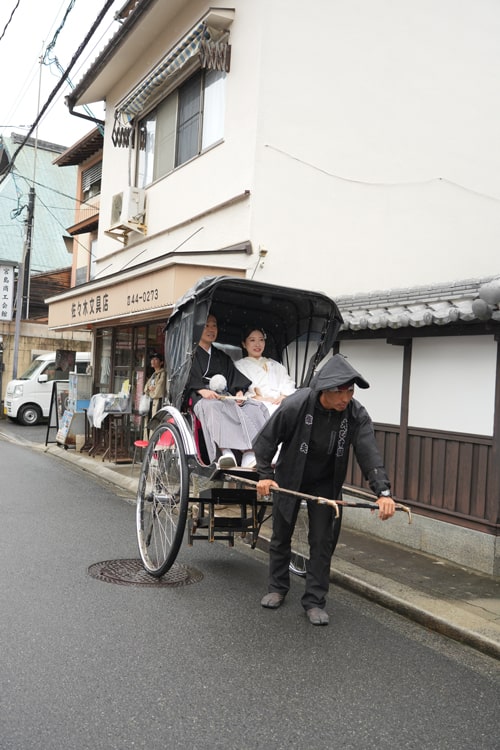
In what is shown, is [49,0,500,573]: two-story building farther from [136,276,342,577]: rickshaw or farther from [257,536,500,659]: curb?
[257,536,500,659]: curb

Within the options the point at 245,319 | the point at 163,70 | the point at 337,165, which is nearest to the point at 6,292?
the point at 163,70

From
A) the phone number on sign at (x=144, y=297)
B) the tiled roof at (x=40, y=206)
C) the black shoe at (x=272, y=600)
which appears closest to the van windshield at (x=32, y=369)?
the tiled roof at (x=40, y=206)

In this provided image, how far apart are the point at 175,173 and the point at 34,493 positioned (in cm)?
622

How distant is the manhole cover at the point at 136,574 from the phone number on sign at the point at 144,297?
4.52 m

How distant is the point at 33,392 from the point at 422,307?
16552 millimetres

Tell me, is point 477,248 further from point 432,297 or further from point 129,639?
point 129,639

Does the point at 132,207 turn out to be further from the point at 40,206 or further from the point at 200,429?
the point at 40,206

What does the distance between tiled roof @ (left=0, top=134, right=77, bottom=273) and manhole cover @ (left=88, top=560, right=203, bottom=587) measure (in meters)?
26.1

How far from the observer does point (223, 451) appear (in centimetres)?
553

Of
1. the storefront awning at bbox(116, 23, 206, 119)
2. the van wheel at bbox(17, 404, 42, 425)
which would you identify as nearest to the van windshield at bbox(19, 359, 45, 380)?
the van wheel at bbox(17, 404, 42, 425)

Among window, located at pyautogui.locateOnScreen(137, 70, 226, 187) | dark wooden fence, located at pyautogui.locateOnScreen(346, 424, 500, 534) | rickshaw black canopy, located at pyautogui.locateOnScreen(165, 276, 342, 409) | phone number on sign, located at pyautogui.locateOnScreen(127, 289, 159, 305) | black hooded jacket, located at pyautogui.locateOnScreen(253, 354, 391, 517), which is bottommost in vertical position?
dark wooden fence, located at pyautogui.locateOnScreen(346, 424, 500, 534)

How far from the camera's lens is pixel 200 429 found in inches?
233

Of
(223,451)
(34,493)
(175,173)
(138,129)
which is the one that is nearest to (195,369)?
(223,451)

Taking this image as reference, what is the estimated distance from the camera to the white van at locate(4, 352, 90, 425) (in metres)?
20.8
